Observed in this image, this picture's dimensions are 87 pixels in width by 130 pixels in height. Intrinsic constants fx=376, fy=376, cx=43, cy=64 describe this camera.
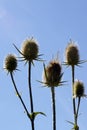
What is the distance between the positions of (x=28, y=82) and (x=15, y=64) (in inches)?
64.1

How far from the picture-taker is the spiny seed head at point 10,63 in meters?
9.83

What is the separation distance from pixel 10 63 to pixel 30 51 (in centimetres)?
69

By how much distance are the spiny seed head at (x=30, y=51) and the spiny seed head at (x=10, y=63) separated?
1.56 feet

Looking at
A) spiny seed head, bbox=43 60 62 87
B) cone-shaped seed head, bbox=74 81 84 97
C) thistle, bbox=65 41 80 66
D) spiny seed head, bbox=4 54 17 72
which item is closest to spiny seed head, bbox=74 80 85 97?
cone-shaped seed head, bbox=74 81 84 97

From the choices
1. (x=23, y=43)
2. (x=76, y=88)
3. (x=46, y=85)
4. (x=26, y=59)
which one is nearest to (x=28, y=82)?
(x=46, y=85)

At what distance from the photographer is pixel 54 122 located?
734 centimetres

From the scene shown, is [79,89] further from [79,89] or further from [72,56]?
[72,56]

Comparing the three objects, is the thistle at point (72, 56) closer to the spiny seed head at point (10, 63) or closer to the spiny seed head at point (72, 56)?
the spiny seed head at point (72, 56)

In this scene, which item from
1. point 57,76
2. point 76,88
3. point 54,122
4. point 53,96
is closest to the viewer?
point 54,122

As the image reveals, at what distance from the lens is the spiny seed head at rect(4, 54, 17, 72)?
9.83m

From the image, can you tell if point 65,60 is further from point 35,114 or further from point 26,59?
point 35,114

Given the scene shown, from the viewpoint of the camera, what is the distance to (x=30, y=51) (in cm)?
966

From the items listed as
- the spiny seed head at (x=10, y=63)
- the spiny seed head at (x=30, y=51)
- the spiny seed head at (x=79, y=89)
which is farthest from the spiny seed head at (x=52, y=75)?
the spiny seed head at (x=79, y=89)

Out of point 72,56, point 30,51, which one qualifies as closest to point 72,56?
point 72,56
